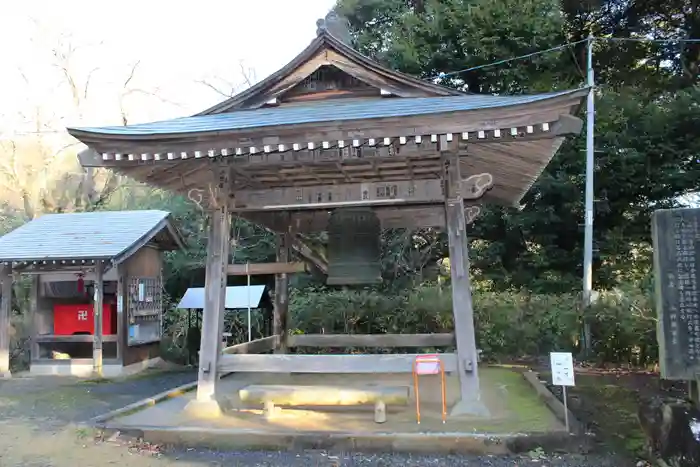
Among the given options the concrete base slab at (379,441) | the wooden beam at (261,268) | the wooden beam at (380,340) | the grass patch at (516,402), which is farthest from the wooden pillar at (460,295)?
the wooden beam at (380,340)

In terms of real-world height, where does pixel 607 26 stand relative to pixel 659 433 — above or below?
above

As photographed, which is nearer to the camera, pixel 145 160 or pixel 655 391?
pixel 145 160

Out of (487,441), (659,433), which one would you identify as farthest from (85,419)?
(659,433)

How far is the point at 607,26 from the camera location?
1895 cm

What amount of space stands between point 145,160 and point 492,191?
5606 mm

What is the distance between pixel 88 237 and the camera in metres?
13.2

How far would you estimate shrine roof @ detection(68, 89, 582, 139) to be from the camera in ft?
20.1

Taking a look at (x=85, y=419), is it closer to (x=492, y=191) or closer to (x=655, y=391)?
(x=492, y=191)

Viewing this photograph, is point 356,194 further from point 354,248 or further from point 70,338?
point 70,338

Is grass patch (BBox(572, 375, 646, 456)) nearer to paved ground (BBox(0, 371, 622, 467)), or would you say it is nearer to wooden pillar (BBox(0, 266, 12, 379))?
paved ground (BBox(0, 371, 622, 467))

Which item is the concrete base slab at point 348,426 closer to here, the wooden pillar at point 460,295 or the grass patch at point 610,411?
the wooden pillar at point 460,295

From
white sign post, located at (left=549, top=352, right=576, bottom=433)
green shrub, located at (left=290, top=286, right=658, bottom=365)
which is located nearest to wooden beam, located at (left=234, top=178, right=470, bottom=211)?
white sign post, located at (left=549, top=352, right=576, bottom=433)

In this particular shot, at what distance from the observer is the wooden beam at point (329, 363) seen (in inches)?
258

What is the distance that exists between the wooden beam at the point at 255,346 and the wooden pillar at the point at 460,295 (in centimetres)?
334
